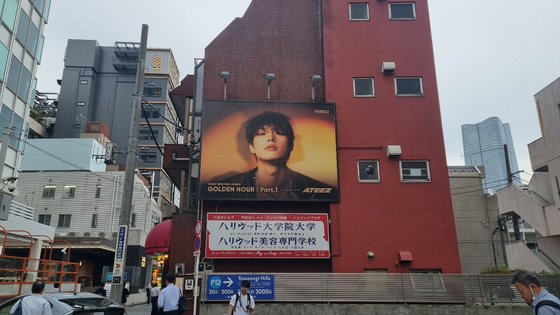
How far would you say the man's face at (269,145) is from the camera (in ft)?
59.0

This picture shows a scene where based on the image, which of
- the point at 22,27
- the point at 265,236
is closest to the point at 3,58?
the point at 22,27

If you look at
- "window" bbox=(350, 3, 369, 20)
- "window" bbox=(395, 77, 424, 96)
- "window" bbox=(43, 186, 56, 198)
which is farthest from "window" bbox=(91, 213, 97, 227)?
"window" bbox=(395, 77, 424, 96)

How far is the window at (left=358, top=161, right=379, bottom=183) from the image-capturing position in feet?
60.9

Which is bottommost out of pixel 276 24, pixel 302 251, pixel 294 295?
pixel 294 295

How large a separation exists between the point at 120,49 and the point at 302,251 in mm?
72747

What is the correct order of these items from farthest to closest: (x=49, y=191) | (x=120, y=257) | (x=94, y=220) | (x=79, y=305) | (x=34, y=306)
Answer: (x=49, y=191) < (x=94, y=220) < (x=120, y=257) < (x=79, y=305) < (x=34, y=306)

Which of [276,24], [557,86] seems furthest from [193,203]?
[557,86]

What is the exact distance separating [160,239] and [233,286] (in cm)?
427

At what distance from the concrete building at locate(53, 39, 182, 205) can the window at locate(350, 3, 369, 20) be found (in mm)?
57947

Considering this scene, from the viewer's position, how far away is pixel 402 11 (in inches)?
827

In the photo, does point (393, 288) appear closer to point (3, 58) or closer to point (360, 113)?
point (360, 113)

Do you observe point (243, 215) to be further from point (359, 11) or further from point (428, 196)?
point (359, 11)

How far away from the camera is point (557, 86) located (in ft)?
76.7

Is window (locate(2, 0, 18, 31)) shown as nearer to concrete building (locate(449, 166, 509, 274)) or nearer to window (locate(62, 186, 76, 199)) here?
window (locate(62, 186, 76, 199))
